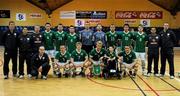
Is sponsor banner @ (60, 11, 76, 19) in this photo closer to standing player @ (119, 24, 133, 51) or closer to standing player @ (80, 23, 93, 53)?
standing player @ (80, 23, 93, 53)

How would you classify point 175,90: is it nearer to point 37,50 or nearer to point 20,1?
point 37,50

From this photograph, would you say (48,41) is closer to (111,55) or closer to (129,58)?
(111,55)

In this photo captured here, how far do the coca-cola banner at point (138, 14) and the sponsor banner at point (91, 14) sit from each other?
1.00 metres

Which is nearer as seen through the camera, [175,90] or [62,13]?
[175,90]

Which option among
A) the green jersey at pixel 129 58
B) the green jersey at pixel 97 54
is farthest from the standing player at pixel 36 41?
the green jersey at pixel 129 58

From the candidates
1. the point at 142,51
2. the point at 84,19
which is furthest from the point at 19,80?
the point at 84,19

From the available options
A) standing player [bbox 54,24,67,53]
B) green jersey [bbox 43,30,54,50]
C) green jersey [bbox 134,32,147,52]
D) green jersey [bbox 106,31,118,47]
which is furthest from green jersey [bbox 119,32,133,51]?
green jersey [bbox 43,30,54,50]

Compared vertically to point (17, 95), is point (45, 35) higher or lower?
higher

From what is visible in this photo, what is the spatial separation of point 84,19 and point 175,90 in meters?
17.7

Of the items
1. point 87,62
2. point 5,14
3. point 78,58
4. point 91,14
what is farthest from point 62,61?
point 5,14

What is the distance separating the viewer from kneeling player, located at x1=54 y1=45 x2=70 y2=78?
1291 centimetres

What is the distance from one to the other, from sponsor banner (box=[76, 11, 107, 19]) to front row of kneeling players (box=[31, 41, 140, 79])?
14.7 m

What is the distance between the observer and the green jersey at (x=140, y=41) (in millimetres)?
13292

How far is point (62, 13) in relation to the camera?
2808 centimetres
